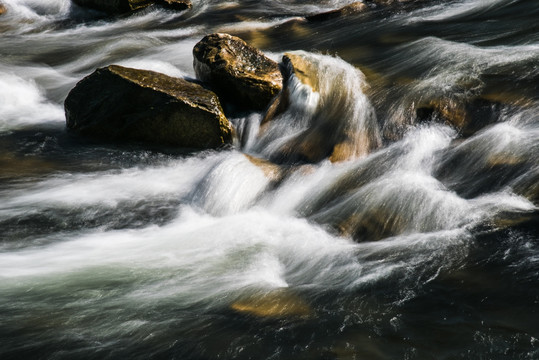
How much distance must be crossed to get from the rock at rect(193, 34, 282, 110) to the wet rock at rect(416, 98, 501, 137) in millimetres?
2022

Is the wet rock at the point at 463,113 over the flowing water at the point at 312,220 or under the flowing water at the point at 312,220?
over

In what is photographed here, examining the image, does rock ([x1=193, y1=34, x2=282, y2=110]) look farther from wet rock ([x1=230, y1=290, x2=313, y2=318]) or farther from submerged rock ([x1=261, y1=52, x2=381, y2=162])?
wet rock ([x1=230, y1=290, x2=313, y2=318])

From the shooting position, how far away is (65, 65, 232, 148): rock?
7.75m

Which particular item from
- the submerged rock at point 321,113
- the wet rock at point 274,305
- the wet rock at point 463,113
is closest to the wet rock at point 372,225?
the wet rock at point 274,305

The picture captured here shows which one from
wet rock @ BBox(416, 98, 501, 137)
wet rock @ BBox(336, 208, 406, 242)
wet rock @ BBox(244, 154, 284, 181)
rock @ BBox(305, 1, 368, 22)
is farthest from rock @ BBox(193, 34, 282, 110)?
rock @ BBox(305, 1, 368, 22)

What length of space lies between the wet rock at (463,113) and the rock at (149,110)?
8.12 ft

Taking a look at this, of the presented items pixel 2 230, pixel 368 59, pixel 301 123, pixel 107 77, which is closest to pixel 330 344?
pixel 2 230

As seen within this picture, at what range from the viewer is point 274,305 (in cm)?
448

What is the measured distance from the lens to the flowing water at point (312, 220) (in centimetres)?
414

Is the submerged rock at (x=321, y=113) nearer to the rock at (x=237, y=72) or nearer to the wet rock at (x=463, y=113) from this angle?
the rock at (x=237, y=72)

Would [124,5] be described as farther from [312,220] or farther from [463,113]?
[312,220]

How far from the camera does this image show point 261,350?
396cm

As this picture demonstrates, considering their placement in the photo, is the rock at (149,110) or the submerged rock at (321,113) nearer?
the submerged rock at (321,113)

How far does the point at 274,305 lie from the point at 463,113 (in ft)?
12.4
